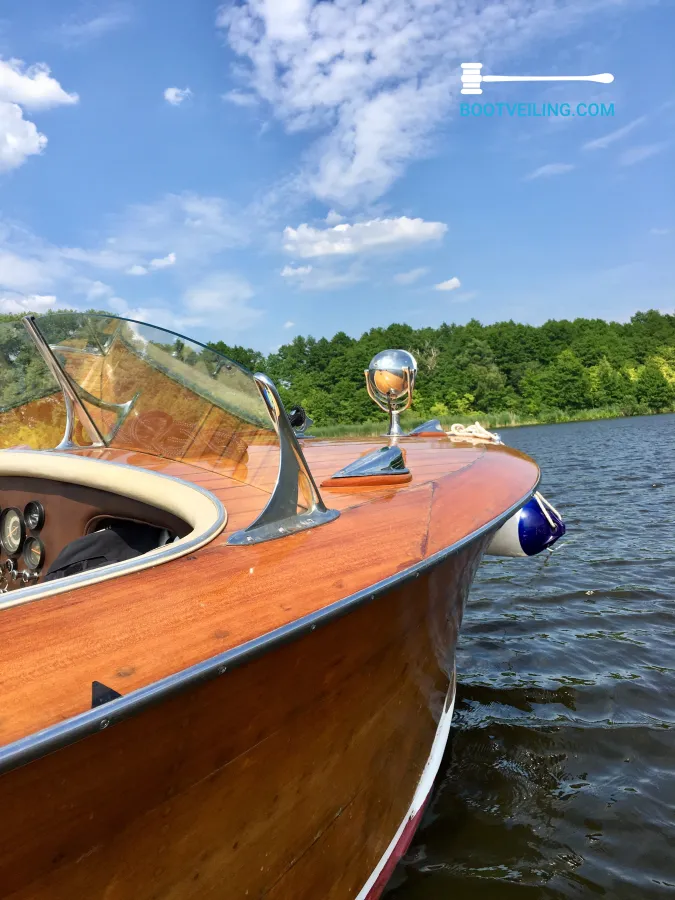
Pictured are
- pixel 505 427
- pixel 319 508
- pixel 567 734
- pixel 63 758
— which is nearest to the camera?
pixel 63 758

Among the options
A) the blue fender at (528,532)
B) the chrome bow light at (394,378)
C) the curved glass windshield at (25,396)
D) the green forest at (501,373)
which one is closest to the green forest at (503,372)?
the green forest at (501,373)

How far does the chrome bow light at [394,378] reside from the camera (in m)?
5.16

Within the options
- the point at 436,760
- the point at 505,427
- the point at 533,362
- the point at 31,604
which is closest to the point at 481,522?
the point at 436,760

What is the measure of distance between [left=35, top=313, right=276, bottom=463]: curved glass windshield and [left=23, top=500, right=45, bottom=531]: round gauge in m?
0.38

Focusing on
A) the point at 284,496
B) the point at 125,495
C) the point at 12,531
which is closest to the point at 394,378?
the point at 12,531

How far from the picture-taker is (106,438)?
254cm

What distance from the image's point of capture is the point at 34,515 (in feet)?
7.38

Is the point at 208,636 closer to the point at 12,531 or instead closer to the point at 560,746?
the point at 12,531

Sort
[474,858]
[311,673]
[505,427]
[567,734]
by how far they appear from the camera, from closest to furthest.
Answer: [311,673] < [474,858] < [567,734] < [505,427]

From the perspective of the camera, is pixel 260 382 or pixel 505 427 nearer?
pixel 260 382

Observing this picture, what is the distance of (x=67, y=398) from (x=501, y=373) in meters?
61.9

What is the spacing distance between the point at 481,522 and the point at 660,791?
1.49m

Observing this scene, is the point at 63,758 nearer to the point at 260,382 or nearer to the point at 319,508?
the point at 260,382

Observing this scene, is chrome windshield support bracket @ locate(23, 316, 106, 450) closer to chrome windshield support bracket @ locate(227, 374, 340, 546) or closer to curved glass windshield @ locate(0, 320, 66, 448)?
curved glass windshield @ locate(0, 320, 66, 448)
